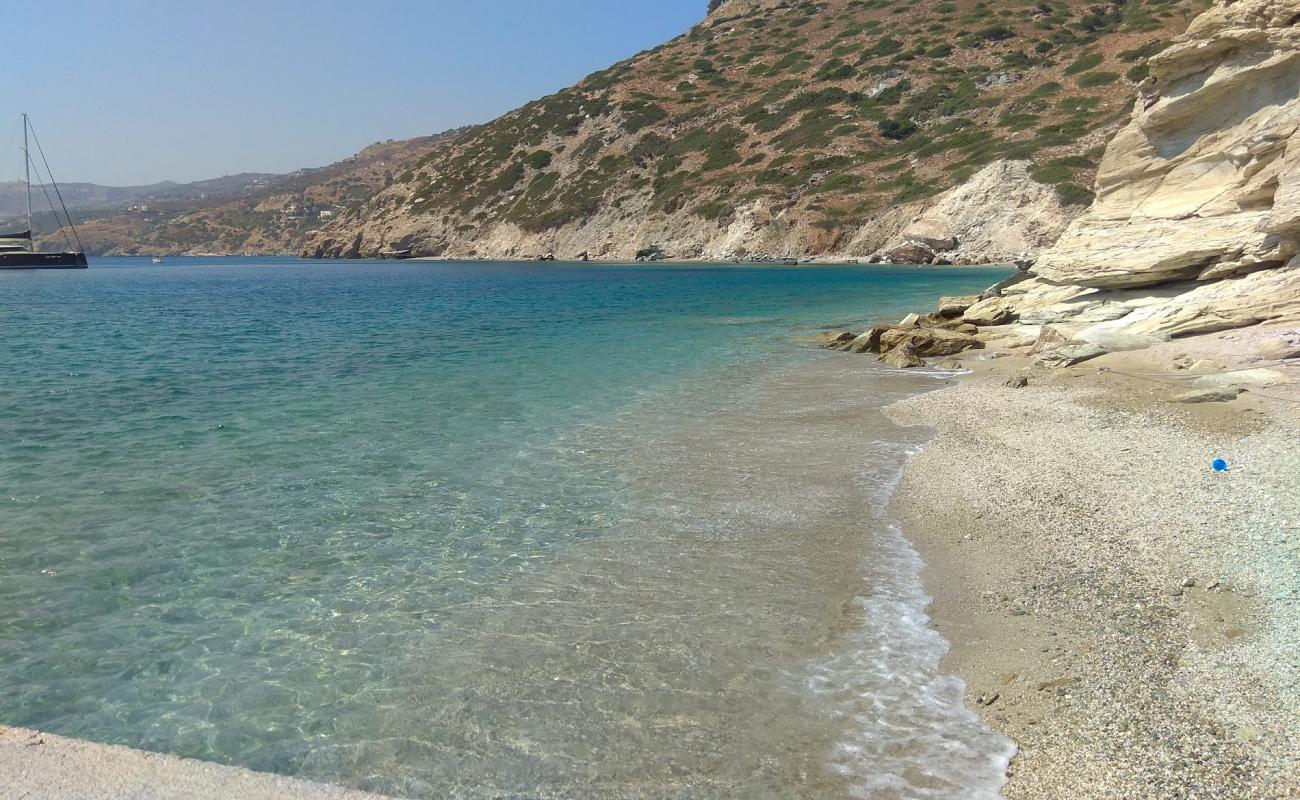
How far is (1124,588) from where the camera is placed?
635 cm

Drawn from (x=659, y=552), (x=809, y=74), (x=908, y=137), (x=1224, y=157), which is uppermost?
(x=809, y=74)

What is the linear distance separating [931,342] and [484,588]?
16086mm

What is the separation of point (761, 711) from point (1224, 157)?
16.8 meters

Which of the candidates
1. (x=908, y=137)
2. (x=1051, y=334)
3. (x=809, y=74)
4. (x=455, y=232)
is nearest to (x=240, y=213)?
(x=455, y=232)

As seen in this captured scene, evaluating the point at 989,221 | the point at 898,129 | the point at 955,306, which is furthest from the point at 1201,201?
the point at 898,129

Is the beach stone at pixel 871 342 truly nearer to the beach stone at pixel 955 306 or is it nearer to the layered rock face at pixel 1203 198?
the beach stone at pixel 955 306

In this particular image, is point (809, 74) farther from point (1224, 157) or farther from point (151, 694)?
point (151, 694)

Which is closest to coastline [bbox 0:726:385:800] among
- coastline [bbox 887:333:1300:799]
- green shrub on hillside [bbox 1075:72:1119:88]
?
coastline [bbox 887:333:1300:799]

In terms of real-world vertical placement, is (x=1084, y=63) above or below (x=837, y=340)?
above

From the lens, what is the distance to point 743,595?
6.81 m

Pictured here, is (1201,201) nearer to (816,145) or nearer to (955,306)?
(955,306)

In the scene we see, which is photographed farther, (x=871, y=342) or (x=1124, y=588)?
(x=871, y=342)

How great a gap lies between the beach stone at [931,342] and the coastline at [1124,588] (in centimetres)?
834

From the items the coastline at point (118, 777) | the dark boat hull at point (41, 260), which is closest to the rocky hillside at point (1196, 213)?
the coastline at point (118, 777)
